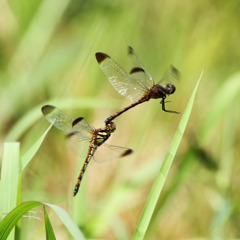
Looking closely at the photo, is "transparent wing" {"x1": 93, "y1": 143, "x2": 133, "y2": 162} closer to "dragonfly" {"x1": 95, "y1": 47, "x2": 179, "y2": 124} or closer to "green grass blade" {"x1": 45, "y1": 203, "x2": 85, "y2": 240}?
"dragonfly" {"x1": 95, "y1": 47, "x2": 179, "y2": 124}

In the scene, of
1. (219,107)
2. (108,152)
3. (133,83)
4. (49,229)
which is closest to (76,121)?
(108,152)

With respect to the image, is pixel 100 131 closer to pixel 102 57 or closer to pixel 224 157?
pixel 102 57

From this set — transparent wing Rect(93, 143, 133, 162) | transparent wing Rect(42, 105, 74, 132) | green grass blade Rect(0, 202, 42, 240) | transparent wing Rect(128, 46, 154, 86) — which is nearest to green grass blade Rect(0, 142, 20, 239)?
green grass blade Rect(0, 202, 42, 240)

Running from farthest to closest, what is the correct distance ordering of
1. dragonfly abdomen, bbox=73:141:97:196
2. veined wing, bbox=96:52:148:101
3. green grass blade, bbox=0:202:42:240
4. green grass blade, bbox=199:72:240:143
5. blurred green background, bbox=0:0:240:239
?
blurred green background, bbox=0:0:240:239, green grass blade, bbox=199:72:240:143, veined wing, bbox=96:52:148:101, dragonfly abdomen, bbox=73:141:97:196, green grass blade, bbox=0:202:42:240

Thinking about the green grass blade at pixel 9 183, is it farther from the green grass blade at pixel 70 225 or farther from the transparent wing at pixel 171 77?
the transparent wing at pixel 171 77

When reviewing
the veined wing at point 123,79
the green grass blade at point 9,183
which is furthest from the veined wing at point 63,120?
the green grass blade at point 9,183

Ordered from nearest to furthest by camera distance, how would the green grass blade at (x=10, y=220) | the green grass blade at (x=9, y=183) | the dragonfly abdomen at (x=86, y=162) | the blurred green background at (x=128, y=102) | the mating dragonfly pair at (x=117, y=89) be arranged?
the green grass blade at (x=10, y=220) → the green grass blade at (x=9, y=183) → the dragonfly abdomen at (x=86, y=162) → the mating dragonfly pair at (x=117, y=89) → the blurred green background at (x=128, y=102)

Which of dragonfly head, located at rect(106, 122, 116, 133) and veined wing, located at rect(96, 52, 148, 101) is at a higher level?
veined wing, located at rect(96, 52, 148, 101)
